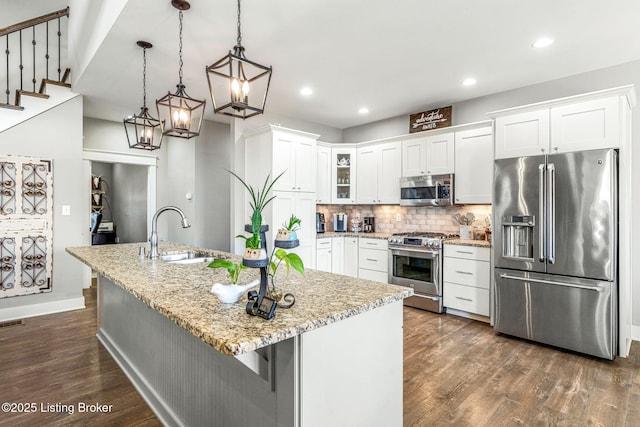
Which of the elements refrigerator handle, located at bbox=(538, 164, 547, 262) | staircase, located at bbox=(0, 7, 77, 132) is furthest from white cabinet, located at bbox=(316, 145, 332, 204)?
staircase, located at bbox=(0, 7, 77, 132)

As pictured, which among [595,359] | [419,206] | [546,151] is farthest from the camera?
[419,206]

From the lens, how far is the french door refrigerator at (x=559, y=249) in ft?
9.55

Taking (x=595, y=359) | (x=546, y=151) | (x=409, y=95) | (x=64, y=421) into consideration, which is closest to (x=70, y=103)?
(x=64, y=421)

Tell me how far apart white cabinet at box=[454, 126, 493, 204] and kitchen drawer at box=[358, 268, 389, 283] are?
4.70ft

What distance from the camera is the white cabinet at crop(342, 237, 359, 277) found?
5.22 meters

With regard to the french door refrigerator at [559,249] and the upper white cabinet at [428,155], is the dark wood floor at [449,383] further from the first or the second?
the upper white cabinet at [428,155]

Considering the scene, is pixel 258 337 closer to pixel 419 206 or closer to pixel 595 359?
pixel 595 359

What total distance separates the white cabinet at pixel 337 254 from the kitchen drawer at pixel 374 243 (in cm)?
33

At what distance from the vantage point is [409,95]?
14.3ft

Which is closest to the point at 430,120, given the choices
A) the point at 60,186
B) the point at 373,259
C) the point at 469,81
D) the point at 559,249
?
the point at 469,81

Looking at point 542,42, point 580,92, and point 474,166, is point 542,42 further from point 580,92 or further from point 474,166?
point 474,166

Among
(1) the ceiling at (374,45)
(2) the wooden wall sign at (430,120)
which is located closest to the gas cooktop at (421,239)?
(2) the wooden wall sign at (430,120)

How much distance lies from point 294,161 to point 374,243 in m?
1.65

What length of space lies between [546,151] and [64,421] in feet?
14.3
